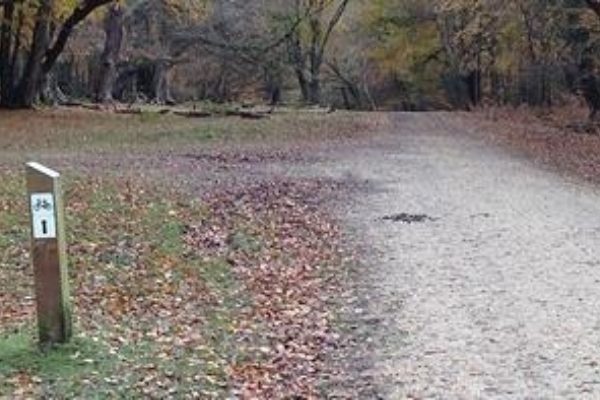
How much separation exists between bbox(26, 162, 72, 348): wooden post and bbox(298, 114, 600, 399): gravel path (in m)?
2.06

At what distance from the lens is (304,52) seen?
58.1 metres

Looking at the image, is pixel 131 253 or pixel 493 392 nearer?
pixel 493 392

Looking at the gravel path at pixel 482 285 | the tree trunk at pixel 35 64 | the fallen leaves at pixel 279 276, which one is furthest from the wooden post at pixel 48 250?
the tree trunk at pixel 35 64

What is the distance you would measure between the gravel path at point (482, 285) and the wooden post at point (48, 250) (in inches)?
81.3

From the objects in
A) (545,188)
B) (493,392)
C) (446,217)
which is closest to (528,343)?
(493,392)

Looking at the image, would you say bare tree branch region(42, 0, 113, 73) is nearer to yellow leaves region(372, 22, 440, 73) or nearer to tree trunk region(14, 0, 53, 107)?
tree trunk region(14, 0, 53, 107)

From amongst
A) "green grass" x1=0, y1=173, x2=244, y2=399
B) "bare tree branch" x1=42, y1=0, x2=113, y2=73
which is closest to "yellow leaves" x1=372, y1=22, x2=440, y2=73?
"bare tree branch" x1=42, y1=0, x2=113, y2=73

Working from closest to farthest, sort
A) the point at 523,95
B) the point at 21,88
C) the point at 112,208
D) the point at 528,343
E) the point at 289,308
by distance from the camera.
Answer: the point at 528,343
the point at 289,308
the point at 112,208
the point at 21,88
the point at 523,95

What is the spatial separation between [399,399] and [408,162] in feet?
57.7

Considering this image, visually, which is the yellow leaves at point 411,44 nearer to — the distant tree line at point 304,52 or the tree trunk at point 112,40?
the distant tree line at point 304,52

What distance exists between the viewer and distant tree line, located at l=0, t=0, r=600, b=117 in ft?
113

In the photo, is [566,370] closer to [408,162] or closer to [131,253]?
[131,253]

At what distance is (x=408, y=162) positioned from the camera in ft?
78.1

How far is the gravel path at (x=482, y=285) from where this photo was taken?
682 centimetres
